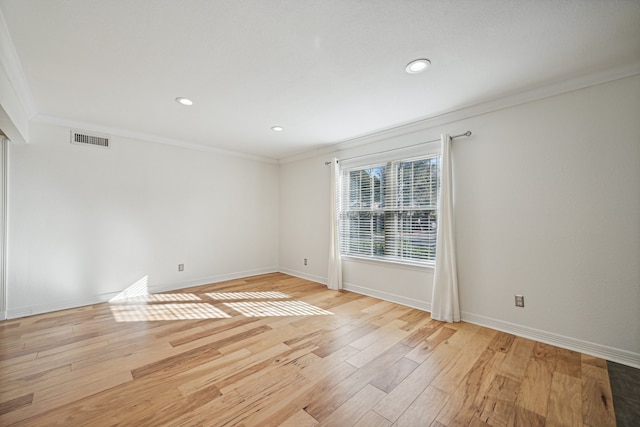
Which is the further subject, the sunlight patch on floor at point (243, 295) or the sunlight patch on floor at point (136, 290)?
the sunlight patch on floor at point (243, 295)

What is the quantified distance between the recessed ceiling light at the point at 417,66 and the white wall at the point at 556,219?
1.19m

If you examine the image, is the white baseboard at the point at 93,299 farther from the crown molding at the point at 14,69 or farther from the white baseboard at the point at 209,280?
the crown molding at the point at 14,69

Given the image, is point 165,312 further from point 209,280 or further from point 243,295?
point 209,280

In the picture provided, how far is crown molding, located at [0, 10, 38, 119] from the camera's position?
1.73m

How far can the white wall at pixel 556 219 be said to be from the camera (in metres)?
2.09

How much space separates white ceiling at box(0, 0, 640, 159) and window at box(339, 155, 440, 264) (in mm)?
845

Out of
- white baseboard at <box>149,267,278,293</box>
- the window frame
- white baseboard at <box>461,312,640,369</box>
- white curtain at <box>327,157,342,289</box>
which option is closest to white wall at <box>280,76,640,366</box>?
white baseboard at <box>461,312,640,369</box>

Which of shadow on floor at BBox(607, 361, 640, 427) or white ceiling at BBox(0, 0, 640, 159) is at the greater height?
white ceiling at BBox(0, 0, 640, 159)

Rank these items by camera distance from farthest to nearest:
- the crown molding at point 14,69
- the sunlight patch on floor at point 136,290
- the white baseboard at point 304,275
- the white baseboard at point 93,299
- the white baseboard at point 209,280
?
the white baseboard at point 304,275 → the white baseboard at point 209,280 → the sunlight patch on floor at point 136,290 → the white baseboard at point 93,299 → the crown molding at point 14,69

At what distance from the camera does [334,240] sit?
4.25m

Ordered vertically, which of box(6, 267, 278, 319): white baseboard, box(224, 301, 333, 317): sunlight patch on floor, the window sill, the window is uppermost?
the window

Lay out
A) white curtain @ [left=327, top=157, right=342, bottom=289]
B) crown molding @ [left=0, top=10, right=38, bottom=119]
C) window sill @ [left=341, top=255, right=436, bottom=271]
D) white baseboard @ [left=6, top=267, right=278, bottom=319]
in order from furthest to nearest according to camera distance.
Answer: white curtain @ [left=327, top=157, right=342, bottom=289]
window sill @ [left=341, top=255, right=436, bottom=271]
white baseboard @ [left=6, top=267, right=278, bottom=319]
crown molding @ [left=0, top=10, right=38, bottom=119]

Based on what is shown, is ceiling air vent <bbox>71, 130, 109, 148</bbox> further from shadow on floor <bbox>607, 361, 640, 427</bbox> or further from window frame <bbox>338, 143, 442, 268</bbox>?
shadow on floor <bbox>607, 361, 640, 427</bbox>

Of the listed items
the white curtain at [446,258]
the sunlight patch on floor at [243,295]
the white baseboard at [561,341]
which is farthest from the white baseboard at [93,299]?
the white baseboard at [561,341]
